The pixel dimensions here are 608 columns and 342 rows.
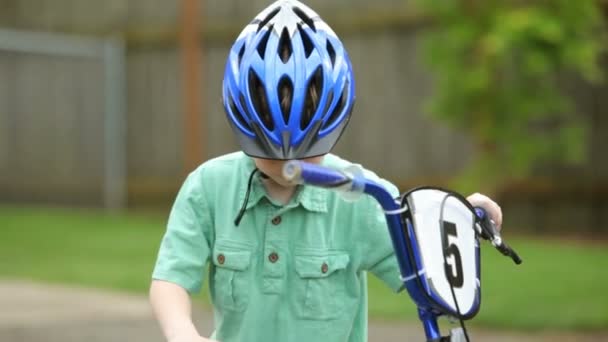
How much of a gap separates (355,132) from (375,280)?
4019 millimetres

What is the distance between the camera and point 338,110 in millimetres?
2627

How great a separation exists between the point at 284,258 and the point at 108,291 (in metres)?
6.46

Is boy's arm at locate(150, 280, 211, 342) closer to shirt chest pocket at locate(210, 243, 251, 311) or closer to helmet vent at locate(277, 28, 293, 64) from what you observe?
shirt chest pocket at locate(210, 243, 251, 311)

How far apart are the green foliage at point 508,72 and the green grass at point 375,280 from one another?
2.80 ft

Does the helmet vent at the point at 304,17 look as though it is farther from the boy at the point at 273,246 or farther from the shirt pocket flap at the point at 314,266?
the shirt pocket flap at the point at 314,266

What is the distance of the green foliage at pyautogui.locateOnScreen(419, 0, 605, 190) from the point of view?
10.6 meters

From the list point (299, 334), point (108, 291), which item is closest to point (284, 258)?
point (299, 334)

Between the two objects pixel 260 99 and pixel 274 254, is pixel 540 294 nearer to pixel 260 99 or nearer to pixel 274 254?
pixel 274 254

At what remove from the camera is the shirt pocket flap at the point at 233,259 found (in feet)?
9.39

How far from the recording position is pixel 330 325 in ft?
9.57

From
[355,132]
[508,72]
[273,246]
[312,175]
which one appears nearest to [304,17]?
[273,246]

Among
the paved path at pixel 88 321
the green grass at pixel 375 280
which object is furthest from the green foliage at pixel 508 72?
the paved path at pixel 88 321

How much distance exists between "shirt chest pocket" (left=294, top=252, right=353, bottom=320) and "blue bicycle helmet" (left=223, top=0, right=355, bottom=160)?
1.17 feet

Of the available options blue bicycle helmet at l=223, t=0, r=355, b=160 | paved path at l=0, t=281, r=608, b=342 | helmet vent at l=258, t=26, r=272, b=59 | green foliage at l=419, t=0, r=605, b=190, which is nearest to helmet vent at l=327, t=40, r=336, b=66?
blue bicycle helmet at l=223, t=0, r=355, b=160
